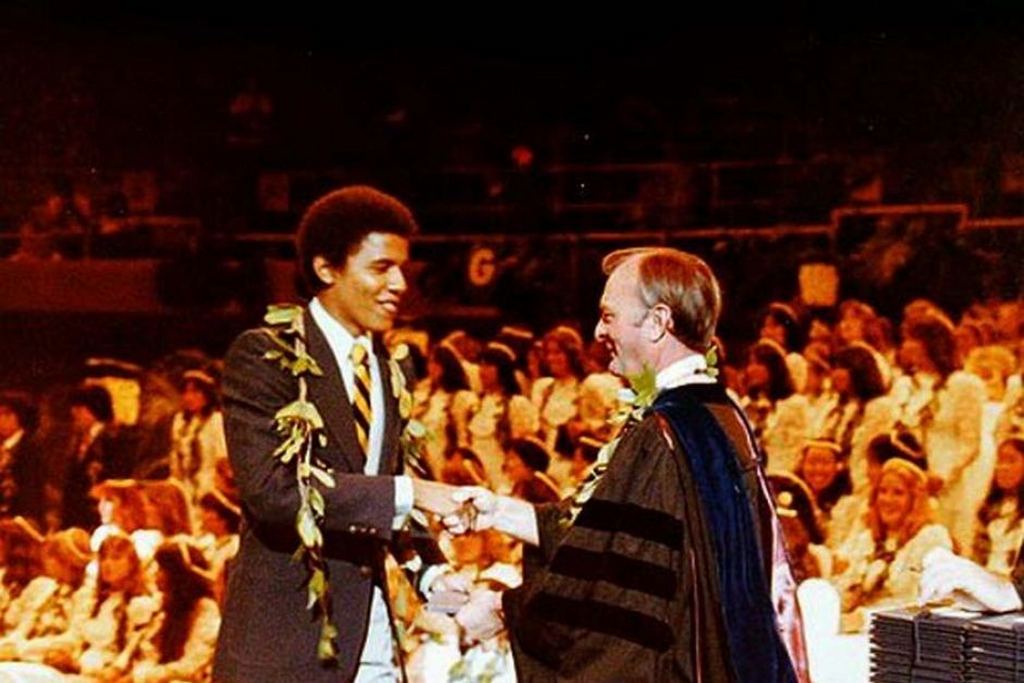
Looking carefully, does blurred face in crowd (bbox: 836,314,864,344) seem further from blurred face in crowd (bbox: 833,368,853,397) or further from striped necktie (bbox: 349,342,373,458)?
striped necktie (bbox: 349,342,373,458)

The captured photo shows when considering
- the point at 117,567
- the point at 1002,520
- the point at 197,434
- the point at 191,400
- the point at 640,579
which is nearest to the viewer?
the point at 640,579

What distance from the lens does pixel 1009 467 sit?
245 inches

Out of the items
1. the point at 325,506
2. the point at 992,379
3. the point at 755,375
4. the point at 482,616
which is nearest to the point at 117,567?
the point at 755,375

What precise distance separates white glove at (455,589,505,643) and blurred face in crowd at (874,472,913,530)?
3182mm

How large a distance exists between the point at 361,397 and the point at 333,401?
0.07m

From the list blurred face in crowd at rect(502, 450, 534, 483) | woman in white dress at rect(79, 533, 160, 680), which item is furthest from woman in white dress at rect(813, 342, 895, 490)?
woman in white dress at rect(79, 533, 160, 680)

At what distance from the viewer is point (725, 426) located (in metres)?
3.06

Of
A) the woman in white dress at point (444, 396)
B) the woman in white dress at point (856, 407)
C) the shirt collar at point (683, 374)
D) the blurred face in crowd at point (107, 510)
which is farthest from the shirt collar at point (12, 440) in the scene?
the shirt collar at point (683, 374)

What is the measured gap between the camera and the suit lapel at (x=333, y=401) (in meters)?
3.19

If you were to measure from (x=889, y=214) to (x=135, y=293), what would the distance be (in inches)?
121

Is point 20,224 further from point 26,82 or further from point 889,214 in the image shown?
point 889,214

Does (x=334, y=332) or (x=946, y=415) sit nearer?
(x=334, y=332)

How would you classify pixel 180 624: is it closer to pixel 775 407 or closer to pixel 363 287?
Result: pixel 775 407

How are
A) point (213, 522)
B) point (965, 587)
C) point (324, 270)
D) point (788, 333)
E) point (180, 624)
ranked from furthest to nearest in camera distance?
1. point (788, 333)
2. point (213, 522)
3. point (180, 624)
4. point (324, 270)
5. point (965, 587)
